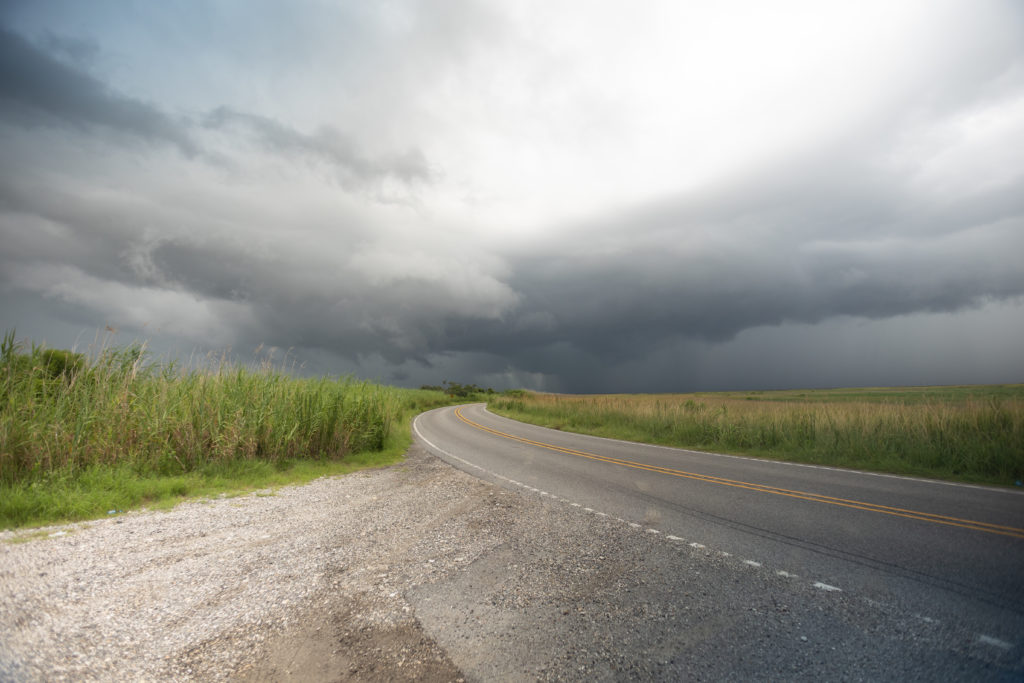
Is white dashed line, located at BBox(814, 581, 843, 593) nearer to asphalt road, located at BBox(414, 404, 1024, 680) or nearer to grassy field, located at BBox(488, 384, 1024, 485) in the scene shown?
asphalt road, located at BBox(414, 404, 1024, 680)

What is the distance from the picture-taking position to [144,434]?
31.4 feet

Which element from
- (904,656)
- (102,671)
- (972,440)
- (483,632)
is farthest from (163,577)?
(972,440)

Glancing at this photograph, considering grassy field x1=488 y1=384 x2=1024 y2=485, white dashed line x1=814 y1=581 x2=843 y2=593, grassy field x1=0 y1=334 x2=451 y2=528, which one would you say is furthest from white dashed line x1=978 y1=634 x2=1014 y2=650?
grassy field x1=0 y1=334 x2=451 y2=528

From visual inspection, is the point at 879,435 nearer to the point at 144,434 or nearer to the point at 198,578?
the point at 198,578

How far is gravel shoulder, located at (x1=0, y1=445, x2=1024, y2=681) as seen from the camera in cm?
325

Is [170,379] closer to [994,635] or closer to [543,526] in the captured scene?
[543,526]

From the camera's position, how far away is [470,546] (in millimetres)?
5762

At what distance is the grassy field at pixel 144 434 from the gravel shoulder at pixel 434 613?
1.89m

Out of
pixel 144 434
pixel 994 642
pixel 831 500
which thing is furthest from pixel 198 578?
pixel 831 500

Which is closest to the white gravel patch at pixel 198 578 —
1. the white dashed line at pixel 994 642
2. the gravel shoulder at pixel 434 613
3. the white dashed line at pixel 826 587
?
the gravel shoulder at pixel 434 613

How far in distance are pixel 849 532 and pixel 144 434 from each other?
13.2m

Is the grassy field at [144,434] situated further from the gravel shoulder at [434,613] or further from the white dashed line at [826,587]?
the white dashed line at [826,587]

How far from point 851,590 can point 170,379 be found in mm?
13947

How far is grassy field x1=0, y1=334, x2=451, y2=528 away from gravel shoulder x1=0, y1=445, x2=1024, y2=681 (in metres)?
1.89
